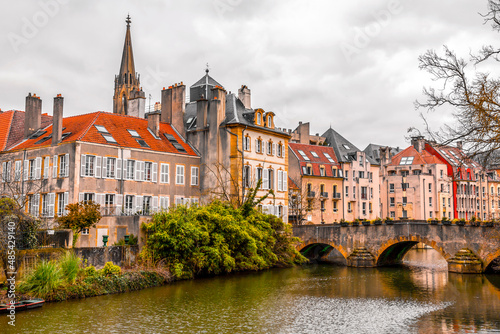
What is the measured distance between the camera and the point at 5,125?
45938mm

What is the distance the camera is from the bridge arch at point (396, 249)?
135 feet

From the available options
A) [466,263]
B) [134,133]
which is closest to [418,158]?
[466,263]

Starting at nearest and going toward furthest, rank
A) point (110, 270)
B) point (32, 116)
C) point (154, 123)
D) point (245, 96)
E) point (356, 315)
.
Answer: point (356, 315)
point (110, 270)
point (32, 116)
point (154, 123)
point (245, 96)

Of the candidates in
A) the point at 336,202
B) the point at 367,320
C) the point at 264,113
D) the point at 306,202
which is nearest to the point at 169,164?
the point at 264,113

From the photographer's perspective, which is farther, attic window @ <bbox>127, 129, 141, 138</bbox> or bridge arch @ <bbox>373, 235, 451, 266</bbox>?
attic window @ <bbox>127, 129, 141, 138</bbox>

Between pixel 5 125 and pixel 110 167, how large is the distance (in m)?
12.7

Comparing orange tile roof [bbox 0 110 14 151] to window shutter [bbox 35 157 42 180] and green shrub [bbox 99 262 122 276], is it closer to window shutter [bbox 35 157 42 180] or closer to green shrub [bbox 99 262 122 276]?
window shutter [bbox 35 157 42 180]

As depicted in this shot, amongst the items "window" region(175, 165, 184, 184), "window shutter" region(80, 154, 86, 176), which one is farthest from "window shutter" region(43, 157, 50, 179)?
"window" region(175, 165, 184, 184)

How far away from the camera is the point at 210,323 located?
2056 cm

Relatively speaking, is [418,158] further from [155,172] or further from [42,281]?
[42,281]

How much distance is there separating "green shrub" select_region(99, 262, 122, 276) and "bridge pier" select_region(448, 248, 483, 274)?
24.2 m

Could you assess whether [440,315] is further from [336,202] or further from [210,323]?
[336,202]

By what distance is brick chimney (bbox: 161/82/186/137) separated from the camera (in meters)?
49.3

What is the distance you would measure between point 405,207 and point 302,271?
41.5 meters
